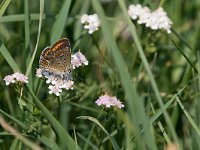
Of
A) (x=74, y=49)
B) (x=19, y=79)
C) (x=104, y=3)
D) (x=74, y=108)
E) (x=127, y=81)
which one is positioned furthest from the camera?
(x=104, y=3)

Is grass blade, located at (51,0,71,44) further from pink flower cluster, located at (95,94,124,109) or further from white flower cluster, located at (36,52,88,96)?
pink flower cluster, located at (95,94,124,109)

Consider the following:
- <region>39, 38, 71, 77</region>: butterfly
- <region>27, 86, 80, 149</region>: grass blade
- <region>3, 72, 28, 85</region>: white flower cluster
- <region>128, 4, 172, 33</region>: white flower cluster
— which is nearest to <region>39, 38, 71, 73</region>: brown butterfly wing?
<region>39, 38, 71, 77</region>: butterfly

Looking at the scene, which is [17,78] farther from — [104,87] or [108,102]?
[104,87]

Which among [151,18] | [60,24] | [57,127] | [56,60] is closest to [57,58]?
[56,60]

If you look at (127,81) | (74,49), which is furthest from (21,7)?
(127,81)

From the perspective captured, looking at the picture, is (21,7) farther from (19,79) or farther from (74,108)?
(19,79)

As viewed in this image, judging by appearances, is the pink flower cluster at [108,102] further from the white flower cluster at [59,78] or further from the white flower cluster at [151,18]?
the white flower cluster at [151,18]
